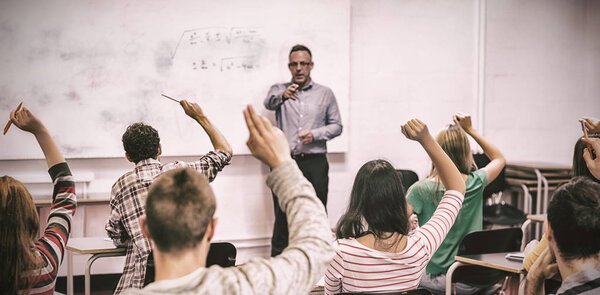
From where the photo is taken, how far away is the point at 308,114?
4.68 meters

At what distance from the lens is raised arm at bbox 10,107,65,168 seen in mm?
1577

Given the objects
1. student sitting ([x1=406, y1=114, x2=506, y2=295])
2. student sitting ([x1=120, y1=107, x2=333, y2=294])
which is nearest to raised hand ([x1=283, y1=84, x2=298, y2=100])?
student sitting ([x1=406, y1=114, x2=506, y2=295])

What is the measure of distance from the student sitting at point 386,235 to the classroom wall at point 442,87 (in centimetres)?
286

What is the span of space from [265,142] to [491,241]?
83.3 inches

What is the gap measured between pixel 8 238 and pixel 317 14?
3.83 m

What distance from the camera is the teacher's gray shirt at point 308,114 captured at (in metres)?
4.61

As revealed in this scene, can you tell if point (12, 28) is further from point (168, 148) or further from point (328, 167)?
point (328, 167)

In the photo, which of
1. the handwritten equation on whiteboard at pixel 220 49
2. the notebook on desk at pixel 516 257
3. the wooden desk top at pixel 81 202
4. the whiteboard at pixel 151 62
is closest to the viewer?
the notebook on desk at pixel 516 257

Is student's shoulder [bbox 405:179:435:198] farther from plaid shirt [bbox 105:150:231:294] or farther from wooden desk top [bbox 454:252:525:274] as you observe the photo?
plaid shirt [bbox 105:150:231:294]

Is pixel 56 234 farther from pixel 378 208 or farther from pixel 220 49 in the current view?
pixel 220 49

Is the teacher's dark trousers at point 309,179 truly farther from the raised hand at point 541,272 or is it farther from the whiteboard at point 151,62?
the raised hand at point 541,272

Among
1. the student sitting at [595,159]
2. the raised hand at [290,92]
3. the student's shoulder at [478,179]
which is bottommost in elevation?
the student's shoulder at [478,179]

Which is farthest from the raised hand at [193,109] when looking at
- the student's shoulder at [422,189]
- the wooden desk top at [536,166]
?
the wooden desk top at [536,166]

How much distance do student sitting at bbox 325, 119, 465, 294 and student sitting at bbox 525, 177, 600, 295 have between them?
15.6 inches
